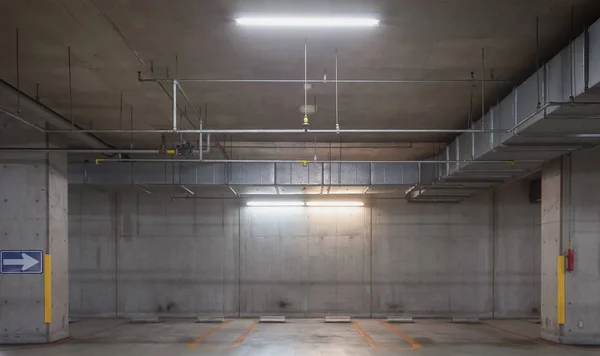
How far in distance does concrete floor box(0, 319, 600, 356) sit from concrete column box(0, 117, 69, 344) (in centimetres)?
43

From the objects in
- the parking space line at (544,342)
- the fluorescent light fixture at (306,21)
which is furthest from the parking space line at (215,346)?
the fluorescent light fixture at (306,21)

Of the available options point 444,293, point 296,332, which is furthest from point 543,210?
point 296,332

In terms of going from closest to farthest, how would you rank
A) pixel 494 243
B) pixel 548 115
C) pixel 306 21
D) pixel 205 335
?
pixel 306 21, pixel 548 115, pixel 205 335, pixel 494 243

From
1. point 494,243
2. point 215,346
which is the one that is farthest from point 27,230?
point 494,243

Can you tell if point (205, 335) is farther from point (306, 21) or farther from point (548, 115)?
point (548, 115)

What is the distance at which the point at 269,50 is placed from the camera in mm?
6320

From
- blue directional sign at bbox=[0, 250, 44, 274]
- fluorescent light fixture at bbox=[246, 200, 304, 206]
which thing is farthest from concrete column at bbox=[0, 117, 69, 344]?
fluorescent light fixture at bbox=[246, 200, 304, 206]

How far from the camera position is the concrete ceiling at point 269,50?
5.24 metres

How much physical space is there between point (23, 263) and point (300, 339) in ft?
17.9

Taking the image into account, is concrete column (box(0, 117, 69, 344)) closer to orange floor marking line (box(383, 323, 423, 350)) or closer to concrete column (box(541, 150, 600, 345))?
orange floor marking line (box(383, 323, 423, 350))

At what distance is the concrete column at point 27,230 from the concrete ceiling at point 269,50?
1.09 metres

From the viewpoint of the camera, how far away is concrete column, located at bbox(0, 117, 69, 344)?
9414mm

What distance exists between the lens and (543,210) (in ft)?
33.6

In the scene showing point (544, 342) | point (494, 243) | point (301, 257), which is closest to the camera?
point (544, 342)
